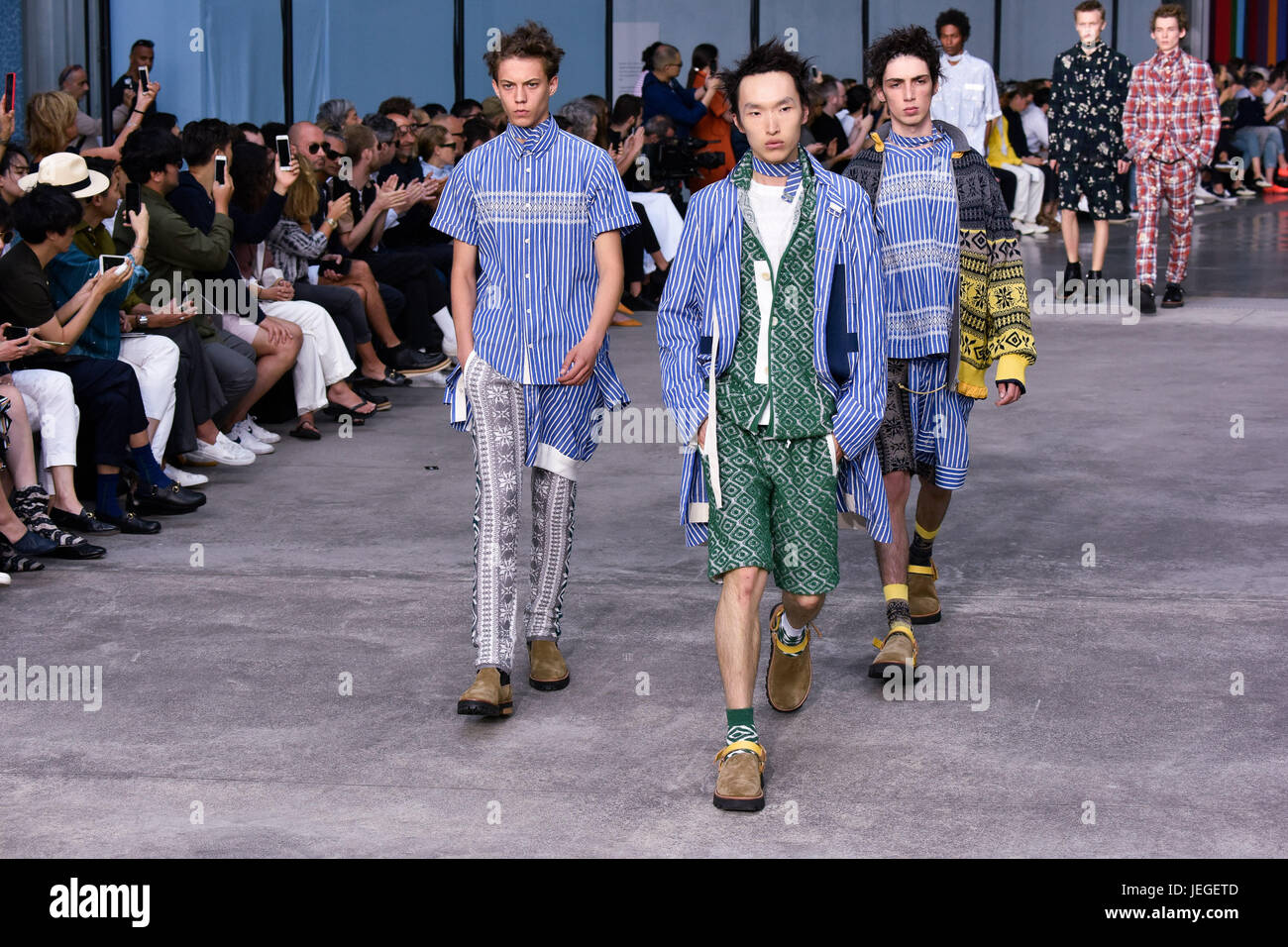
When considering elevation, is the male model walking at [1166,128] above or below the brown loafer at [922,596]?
above

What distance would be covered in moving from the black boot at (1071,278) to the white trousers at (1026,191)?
5.22 m

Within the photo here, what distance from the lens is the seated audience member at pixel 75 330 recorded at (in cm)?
Answer: 644

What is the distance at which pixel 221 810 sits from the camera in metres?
3.89

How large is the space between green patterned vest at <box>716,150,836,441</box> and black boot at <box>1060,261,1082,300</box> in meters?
8.55

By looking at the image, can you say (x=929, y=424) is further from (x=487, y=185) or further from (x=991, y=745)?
(x=487, y=185)

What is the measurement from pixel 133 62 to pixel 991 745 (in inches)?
379

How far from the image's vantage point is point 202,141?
8023mm

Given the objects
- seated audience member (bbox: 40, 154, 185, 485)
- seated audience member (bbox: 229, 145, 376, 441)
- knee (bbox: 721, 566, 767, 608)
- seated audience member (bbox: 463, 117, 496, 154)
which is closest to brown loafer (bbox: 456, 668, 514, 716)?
knee (bbox: 721, 566, 767, 608)

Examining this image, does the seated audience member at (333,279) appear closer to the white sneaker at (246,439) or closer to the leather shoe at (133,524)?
the white sneaker at (246,439)

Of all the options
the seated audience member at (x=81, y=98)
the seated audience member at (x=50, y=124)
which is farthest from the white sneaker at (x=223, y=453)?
the seated audience member at (x=81, y=98)

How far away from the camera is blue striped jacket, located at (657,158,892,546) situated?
3.99 meters

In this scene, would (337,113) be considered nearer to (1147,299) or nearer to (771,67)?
(1147,299)

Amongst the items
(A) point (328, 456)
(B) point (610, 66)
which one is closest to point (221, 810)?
(A) point (328, 456)

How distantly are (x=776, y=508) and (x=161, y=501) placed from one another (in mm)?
3521
